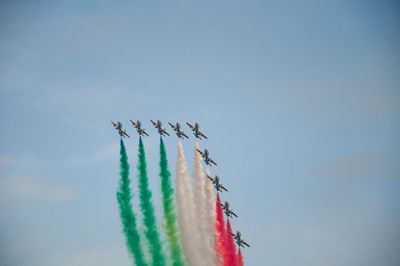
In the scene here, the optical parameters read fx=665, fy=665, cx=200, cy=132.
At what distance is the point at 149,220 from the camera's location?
127375mm

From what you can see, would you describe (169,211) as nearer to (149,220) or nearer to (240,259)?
(149,220)

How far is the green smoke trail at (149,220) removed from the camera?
125250mm

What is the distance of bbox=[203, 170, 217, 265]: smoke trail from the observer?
129375mm

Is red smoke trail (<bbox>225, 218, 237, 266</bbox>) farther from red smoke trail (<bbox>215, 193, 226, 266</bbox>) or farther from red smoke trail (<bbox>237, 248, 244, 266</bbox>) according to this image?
red smoke trail (<bbox>237, 248, 244, 266</bbox>)

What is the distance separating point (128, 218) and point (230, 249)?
21.3 m

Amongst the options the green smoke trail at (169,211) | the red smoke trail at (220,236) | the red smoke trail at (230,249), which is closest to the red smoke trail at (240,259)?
the red smoke trail at (230,249)

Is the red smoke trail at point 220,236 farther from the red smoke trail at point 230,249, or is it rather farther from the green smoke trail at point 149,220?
the green smoke trail at point 149,220

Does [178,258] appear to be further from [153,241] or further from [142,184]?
[142,184]

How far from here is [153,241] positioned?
126 metres

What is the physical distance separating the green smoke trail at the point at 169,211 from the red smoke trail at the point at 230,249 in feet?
33.0

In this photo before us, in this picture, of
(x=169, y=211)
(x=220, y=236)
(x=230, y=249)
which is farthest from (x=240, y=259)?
(x=169, y=211)

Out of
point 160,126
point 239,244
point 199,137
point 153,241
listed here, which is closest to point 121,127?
point 160,126

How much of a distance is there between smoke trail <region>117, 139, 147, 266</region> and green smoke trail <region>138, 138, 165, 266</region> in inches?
84.0

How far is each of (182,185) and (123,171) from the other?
474 inches
